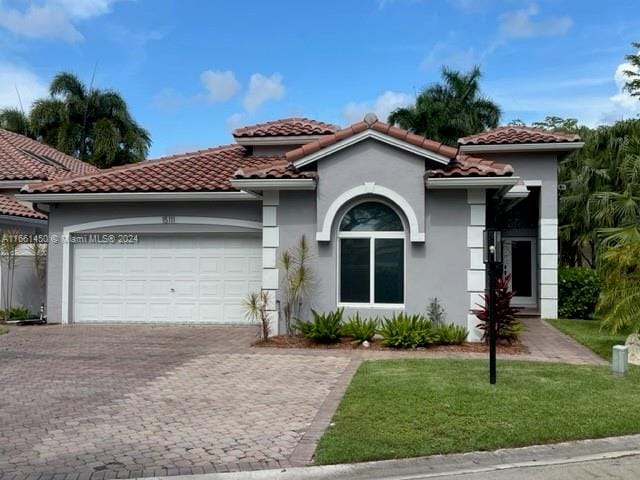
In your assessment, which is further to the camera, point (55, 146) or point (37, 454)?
point (55, 146)

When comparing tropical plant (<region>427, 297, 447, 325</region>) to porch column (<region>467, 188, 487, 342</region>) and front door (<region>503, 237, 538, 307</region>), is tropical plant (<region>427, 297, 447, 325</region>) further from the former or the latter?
front door (<region>503, 237, 538, 307</region>)

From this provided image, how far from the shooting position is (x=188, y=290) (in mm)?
15414

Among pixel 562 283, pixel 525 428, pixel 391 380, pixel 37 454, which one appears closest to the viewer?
pixel 37 454

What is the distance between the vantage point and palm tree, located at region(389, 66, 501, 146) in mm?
29516

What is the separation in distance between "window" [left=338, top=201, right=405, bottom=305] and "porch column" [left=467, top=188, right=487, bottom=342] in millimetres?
1401

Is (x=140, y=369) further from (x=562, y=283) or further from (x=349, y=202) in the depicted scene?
(x=562, y=283)

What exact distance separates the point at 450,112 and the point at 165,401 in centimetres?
2514

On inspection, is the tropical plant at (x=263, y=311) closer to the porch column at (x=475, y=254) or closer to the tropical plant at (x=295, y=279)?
the tropical plant at (x=295, y=279)

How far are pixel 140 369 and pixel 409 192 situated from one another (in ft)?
20.7

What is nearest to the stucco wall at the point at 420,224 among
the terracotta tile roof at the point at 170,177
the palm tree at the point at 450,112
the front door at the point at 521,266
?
the terracotta tile roof at the point at 170,177

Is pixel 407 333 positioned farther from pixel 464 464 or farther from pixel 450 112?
pixel 450 112

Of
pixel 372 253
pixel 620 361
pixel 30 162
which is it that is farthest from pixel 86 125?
pixel 620 361

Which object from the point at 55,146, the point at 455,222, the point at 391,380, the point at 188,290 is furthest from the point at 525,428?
the point at 55,146

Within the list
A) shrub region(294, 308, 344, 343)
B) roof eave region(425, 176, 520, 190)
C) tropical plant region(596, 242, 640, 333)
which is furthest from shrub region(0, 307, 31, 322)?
tropical plant region(596, 242, 640, 333)
